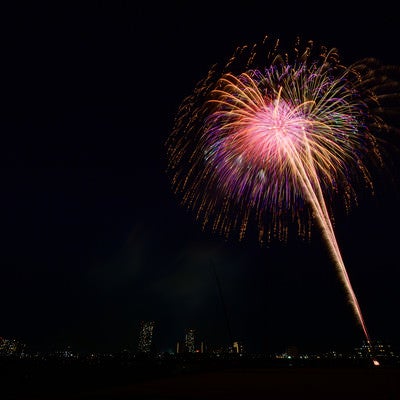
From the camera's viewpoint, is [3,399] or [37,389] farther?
[37,389]

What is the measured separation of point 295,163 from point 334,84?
12.3 ft

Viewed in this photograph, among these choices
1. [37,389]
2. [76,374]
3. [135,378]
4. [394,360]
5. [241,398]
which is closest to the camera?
[241,398]

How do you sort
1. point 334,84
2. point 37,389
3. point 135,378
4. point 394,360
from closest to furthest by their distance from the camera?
1. point 334,84
2. point 37,389
3. point 135,378
4. point 394,360

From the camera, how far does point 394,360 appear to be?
39656 millimetres

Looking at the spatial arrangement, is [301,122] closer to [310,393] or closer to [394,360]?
[310,393]

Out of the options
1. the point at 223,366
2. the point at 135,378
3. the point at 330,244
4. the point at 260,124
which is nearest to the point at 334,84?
the point at 260,124

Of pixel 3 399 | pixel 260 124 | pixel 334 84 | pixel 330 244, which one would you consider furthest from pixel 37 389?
pixel 334 84

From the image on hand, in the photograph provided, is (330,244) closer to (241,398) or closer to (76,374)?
(241,398)

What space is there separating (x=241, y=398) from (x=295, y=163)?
10205 mm

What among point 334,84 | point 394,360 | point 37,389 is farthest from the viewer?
point 394,360

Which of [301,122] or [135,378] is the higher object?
[301,122]

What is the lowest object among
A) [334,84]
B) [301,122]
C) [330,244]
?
[330,244]

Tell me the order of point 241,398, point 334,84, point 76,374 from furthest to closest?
point 76,374 → point 334,84 → point 241,398

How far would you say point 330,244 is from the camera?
14641 mm
